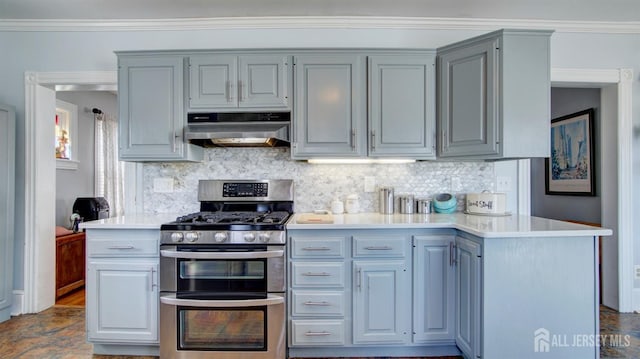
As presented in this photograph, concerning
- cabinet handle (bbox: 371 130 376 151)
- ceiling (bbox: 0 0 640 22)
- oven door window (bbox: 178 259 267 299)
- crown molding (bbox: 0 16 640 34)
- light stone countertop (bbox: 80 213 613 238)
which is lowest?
oven door window (bbox: 178 259 267 299)

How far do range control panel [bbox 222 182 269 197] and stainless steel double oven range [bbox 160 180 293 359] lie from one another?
605 millimetres

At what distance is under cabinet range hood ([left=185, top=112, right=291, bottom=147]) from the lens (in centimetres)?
229

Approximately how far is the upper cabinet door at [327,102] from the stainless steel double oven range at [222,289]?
2.35ft

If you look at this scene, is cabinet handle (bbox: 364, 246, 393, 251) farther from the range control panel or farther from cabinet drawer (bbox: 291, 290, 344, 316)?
the range control panel

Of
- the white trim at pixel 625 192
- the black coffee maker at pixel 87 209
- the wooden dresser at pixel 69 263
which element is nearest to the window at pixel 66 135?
the black coffee maker at pixel 87 209

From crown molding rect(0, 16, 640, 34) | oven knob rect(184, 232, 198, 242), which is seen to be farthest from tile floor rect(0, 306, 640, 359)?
crown molding rect(0, 16, 640, 34)

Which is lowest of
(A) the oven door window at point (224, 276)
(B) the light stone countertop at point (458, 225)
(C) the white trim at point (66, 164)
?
(A) the oven door window at point (224, 276)

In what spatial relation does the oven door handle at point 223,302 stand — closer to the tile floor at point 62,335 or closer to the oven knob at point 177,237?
the oven knob at point 177,237

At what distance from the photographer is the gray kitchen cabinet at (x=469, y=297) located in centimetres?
189

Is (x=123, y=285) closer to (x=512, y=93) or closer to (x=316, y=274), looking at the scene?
(x=316, y=274)

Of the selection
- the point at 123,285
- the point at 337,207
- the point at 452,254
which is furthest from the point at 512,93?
the point at 123,285

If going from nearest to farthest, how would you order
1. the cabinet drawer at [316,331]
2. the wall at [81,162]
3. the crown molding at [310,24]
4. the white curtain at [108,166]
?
the cabinet drawer at [316,331]
the crown molding at [310,24]
the wall at [81,162]
the white curtain at [108,166]

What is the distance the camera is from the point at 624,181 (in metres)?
2.84

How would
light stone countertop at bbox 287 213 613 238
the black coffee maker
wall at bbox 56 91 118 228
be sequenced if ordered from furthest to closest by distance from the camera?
wall at bbox 56 91 118 228
the black coffee maker
light stone countertop at bbox 287 213 613 238
